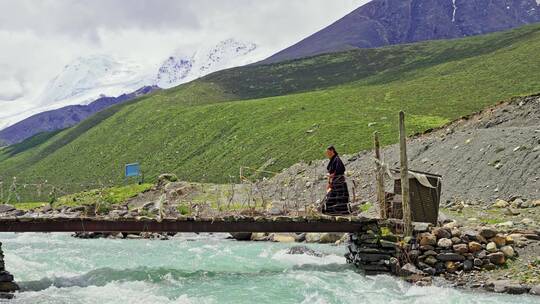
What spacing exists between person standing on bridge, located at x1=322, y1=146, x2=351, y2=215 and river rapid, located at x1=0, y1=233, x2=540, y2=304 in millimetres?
2353

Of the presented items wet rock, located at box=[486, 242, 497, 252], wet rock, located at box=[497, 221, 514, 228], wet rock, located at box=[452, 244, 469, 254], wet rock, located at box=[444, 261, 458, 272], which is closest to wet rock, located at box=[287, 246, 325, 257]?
wet rock, located at box=[444, 261, 458, 272]

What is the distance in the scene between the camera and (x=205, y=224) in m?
24.4

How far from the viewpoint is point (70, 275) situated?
2467cm

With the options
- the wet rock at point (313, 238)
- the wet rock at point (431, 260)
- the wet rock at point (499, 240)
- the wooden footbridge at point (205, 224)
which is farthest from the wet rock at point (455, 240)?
the wet rock at point (313, 238)

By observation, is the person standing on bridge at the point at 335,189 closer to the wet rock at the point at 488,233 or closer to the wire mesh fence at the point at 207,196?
the wet rock at the point at 488,233

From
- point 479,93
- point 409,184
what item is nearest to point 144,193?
point 409,184

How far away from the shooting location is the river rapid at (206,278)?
19.5m

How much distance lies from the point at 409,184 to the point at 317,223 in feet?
13.4

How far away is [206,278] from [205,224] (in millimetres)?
2299

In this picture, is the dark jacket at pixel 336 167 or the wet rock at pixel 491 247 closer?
the wet rock at pixel 491 247

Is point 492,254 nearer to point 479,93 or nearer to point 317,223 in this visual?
point 317,223

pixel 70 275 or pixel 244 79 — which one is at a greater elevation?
pixel 244 79

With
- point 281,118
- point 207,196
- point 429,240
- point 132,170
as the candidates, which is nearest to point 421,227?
point 429,240

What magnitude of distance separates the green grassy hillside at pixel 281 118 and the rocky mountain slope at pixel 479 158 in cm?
1941
